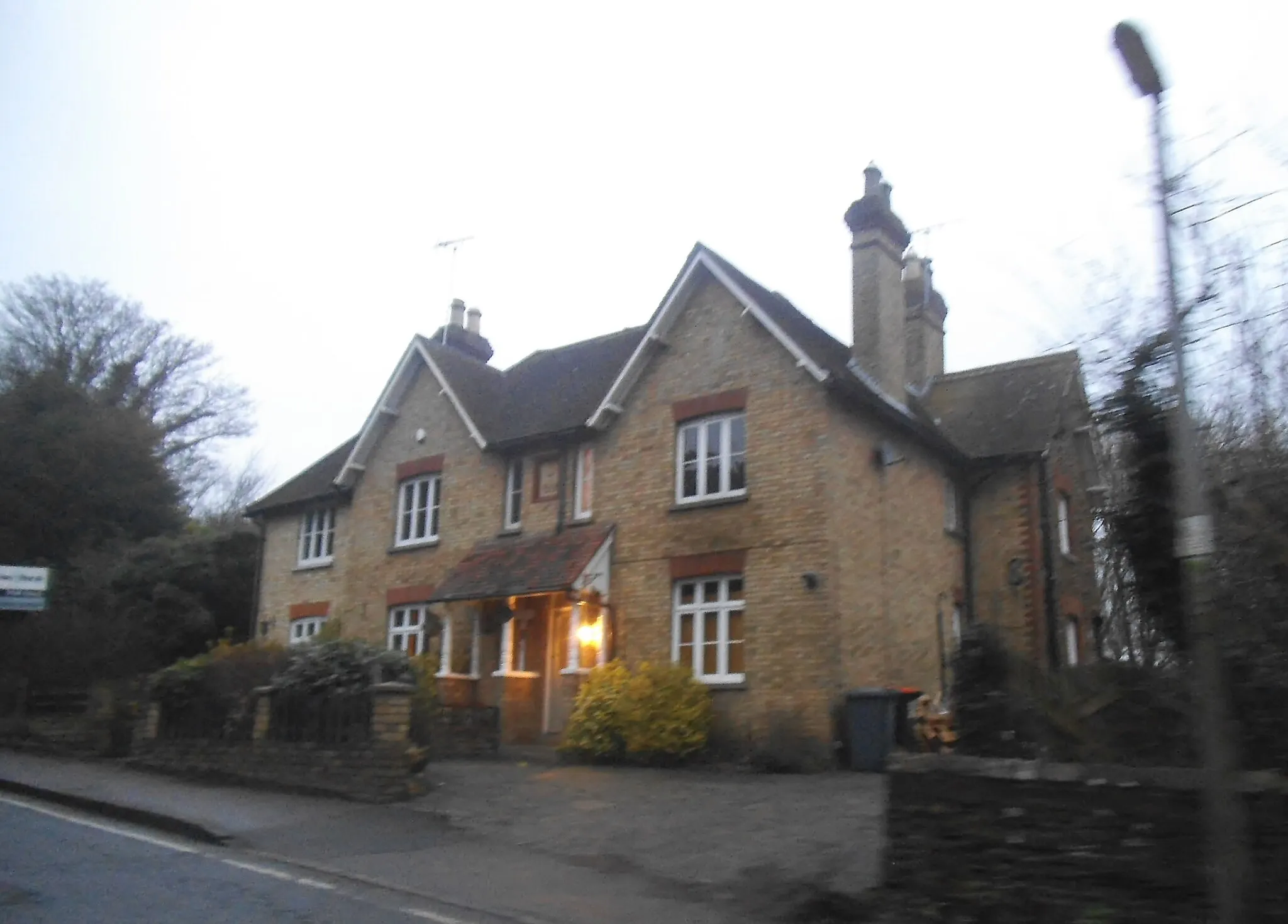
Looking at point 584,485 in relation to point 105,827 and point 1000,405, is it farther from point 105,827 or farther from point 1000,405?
point 105,827

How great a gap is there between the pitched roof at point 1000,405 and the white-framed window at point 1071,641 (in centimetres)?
366

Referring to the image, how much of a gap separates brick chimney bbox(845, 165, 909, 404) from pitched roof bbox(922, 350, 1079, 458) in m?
2.17

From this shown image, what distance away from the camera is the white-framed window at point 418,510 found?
77.0 feet

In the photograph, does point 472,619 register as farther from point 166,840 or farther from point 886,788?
point 886,788

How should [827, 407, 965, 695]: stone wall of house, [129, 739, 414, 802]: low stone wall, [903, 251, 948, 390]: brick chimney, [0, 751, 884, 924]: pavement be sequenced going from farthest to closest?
[903, 251, 948, 390]: brick chimney → [827, 407, 965, 695]: stone wall of house → [129, 739, 414, 802]: low stone wall → [0, 751, 884, 924]: pavement

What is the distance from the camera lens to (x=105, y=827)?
1178cm

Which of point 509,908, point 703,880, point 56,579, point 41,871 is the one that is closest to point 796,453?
point 703,880

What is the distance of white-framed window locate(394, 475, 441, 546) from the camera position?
924 inches

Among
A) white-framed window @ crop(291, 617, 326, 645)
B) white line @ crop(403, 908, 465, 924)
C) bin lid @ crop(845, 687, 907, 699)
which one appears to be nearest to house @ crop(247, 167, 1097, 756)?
white-framed window @ crop(291, 617, 326, 645)

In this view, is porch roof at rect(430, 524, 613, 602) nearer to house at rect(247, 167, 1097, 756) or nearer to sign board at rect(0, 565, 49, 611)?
house at rect(247, 167, 1097, 756)

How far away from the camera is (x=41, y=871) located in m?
9.09

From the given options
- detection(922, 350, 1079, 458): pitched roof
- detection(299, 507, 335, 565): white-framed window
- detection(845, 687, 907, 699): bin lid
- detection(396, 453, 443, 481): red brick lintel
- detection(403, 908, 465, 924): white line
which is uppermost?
detection(922, 350, 1079, 458): pitched roof

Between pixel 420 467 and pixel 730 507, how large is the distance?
7.94 metres

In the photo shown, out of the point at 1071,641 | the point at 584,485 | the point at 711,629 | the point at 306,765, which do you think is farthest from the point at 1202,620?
the point at 1071,641
